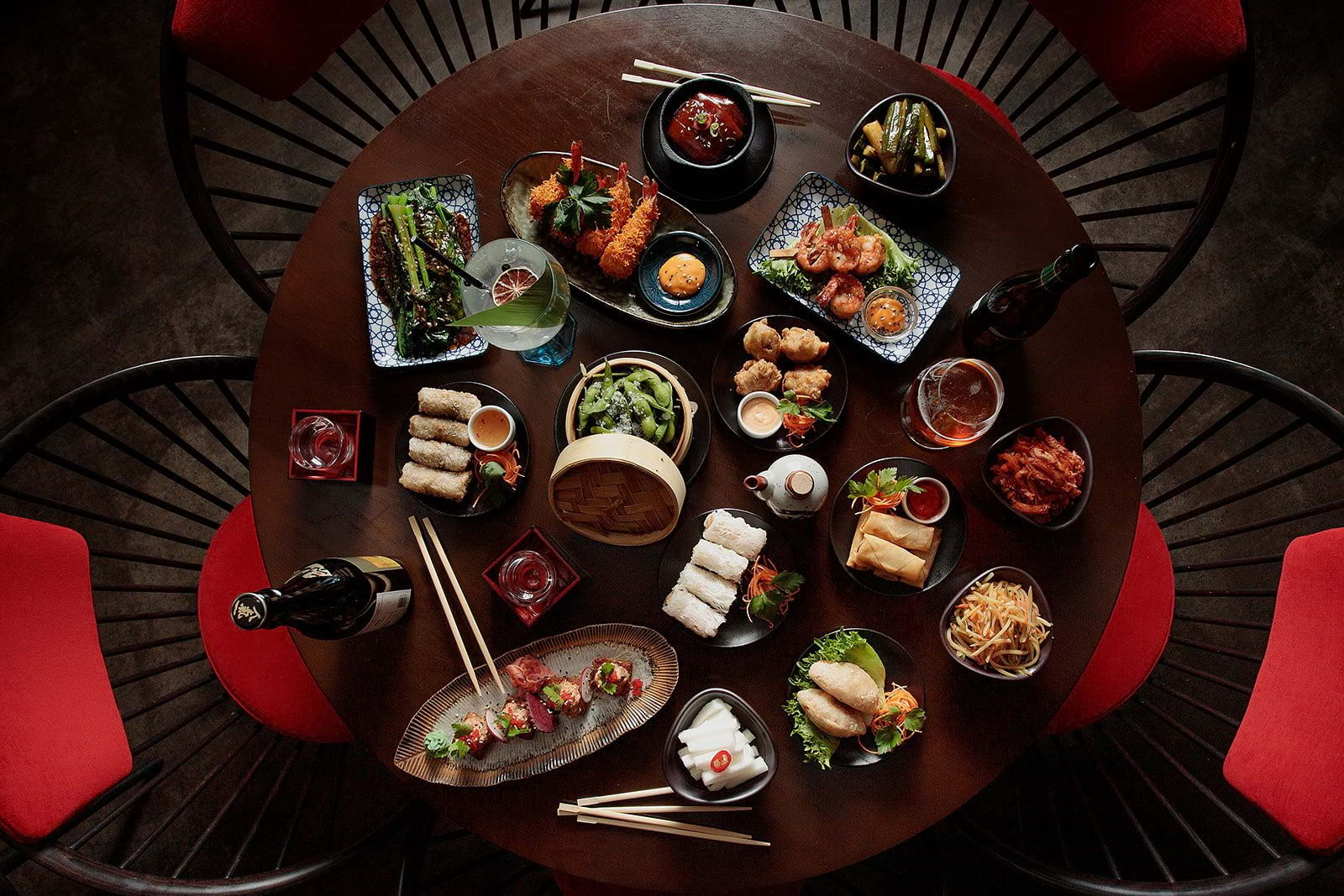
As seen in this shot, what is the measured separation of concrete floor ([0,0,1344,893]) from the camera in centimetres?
410

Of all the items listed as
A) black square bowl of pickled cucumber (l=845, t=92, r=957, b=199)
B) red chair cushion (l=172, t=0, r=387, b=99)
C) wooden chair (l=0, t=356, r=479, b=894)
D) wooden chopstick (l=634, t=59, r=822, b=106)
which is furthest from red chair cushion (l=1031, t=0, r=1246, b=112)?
wooden chair (l=0, t=356, r=479, b=894)

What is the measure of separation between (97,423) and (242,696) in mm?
2286

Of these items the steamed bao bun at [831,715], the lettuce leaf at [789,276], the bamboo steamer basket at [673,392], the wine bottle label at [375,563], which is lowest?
the wine bottle label at [375,563]

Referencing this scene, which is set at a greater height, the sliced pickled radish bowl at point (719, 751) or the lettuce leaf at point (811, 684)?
the lettuce leaf at point (811, 684)

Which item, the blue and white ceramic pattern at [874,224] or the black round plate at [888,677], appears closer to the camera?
the black round plate at [888,677]

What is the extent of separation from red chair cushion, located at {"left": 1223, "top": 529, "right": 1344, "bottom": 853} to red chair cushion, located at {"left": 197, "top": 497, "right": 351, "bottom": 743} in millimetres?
3000

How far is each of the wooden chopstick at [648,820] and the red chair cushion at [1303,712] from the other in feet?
5.11

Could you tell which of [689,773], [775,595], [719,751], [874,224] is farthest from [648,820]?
[874,224]

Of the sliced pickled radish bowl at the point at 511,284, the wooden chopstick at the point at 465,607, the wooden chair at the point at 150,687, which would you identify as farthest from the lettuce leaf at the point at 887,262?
the wooden chair at the point at 150,687

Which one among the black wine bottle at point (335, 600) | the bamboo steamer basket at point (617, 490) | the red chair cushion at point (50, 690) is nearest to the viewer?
the bamboo steamer basket at point (617, 490)

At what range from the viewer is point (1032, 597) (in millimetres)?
2275

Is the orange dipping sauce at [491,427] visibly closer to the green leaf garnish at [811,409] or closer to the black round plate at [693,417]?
the black round plate at [693,417]

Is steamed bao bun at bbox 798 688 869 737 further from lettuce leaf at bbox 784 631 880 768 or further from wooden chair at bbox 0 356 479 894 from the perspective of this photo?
wooden chair at bbox 0 356 479 894

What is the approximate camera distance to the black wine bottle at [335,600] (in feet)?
7.09
